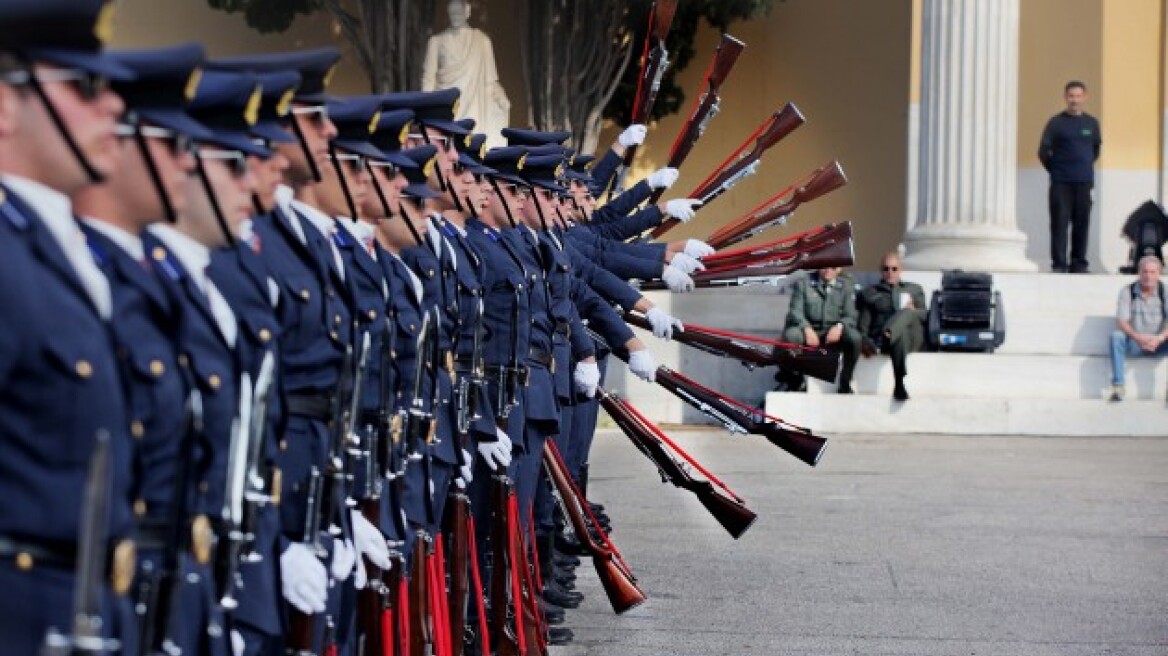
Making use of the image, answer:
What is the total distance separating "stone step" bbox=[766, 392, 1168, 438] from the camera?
669 inches

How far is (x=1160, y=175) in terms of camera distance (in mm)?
22516

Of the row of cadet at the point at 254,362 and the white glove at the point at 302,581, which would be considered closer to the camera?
the row of cadet at the point at 254,362

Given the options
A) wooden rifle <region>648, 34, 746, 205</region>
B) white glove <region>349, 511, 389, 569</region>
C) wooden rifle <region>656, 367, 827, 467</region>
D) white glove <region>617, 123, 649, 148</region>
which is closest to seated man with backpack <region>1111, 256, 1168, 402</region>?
wooden rifle <region>648, 34, 746, 205</region>

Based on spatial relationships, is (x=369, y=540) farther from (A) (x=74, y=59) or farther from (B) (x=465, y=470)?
(A) (x=74, y=59)

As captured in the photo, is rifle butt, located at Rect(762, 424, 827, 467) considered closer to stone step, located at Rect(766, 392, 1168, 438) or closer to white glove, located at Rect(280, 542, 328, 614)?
white glove, located at Rect(280, 542, 328, 614)

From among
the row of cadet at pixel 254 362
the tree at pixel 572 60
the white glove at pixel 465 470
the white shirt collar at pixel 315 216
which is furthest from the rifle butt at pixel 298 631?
the tree at pixel 572 60

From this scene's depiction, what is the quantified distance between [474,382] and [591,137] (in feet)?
54.2

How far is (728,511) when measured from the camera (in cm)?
880

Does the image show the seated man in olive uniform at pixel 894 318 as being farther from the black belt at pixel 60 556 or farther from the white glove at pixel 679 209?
the black belt at pixel 60 556

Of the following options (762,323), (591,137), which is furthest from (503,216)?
(591,137)

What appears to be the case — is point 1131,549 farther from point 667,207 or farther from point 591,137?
point 591,137

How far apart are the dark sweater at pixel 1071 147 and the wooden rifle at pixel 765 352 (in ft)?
32.7

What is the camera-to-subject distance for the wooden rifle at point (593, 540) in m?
7.88

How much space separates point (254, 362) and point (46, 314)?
90 cm
